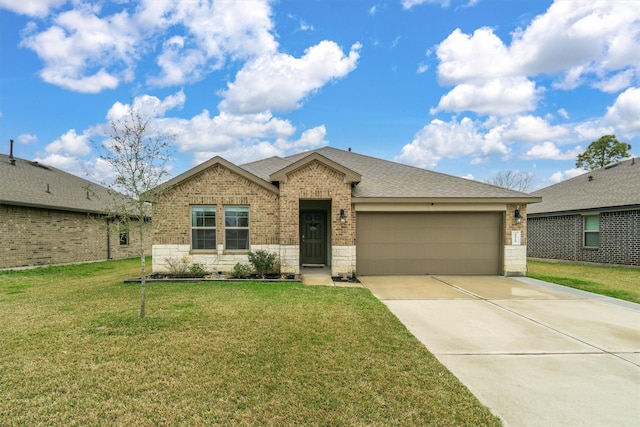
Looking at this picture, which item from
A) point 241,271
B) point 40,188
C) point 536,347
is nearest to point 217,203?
point 241,271

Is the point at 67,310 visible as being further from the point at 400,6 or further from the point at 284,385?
the point at 400,6

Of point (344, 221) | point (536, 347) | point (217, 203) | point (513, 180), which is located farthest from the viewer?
point (513, 180)

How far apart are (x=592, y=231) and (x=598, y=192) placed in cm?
254

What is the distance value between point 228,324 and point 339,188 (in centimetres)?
619

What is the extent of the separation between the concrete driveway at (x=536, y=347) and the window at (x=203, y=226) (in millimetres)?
5654

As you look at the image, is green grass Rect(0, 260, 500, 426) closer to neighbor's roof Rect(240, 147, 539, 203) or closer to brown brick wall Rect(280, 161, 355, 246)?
brown brick wall Rect(280, 161, 355, 246)

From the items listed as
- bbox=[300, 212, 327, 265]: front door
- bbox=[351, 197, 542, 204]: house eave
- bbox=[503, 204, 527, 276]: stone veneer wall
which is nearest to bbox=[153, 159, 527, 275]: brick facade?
bbox=[351, 197, 542, 204]: house eave

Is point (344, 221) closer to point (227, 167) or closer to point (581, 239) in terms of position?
point (227, 167)

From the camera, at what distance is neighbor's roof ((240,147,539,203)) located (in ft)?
35.9

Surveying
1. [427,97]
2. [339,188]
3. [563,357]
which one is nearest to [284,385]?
[563,357]

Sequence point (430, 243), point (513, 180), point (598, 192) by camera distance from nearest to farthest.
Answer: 1. point (430, 243)
2. point (598, 192)
3. point (513, 180)

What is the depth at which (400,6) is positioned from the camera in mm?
11586

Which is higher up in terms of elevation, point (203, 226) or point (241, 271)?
point (203, 226)

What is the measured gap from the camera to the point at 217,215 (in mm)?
10781
